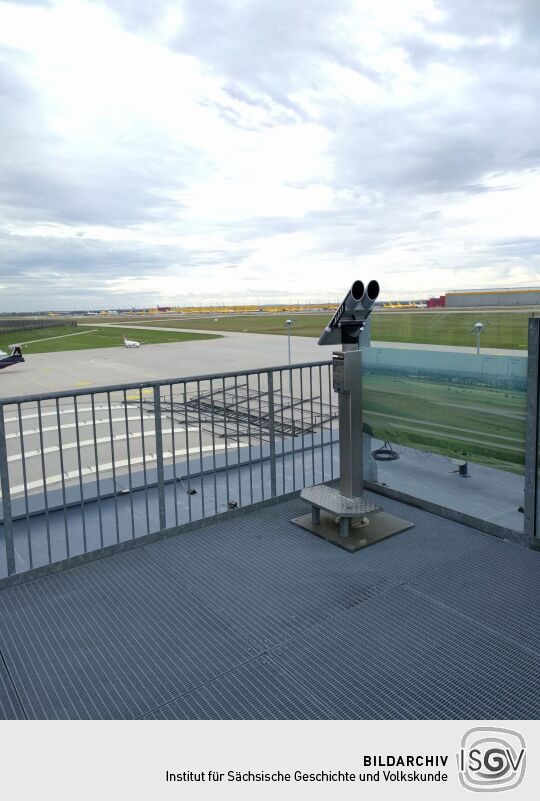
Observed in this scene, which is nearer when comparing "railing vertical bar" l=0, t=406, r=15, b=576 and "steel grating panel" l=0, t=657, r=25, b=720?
"steel grating panel" l=0, t=657, r=25, b=720

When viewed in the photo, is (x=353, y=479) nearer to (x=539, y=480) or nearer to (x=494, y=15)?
(x=539, y=480)

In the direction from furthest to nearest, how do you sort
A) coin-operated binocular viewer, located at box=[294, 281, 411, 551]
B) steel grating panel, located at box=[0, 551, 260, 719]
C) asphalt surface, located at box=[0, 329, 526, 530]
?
asphalt surface, located at box=[0, 329, 526, 530] < coin-operated binocular viewer, located at box=[294, 281, 411, 551] < steel grating panel, located at box=[0, 551, 260, 719]

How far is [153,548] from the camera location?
3.41 m

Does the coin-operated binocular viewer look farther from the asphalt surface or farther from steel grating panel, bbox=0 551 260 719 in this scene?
steel grating panel, bbox=0 551 260 719

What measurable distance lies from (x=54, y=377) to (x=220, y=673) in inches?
1210

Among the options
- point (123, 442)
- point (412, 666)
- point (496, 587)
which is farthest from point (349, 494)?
point (123, 442)

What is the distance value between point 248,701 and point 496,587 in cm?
161

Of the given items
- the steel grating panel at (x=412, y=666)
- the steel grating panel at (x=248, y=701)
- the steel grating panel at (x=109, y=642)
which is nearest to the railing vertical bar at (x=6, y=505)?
the steel grating panel at (x=109, y=642)

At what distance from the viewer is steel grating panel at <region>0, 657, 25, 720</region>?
199cm

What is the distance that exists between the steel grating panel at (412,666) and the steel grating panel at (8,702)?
1.09m

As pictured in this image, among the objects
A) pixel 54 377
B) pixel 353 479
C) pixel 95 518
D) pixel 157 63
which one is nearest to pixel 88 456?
pixel 95 518

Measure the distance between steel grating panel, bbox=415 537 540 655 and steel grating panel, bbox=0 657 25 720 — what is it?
2.07m
